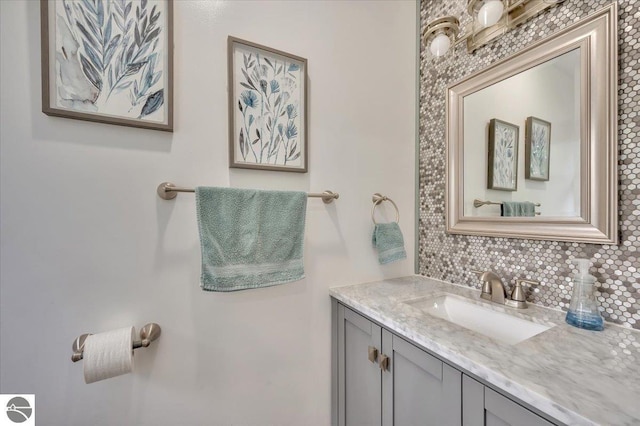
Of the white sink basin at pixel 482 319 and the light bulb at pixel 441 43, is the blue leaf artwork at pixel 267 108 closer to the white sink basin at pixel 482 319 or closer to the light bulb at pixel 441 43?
the light bulb at pixel 441 43

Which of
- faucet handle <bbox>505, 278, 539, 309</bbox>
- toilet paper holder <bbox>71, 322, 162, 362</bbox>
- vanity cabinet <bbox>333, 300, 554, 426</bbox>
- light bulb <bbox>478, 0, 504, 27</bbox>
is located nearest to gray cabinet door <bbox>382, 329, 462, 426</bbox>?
vanity cabinet <bbox>333, 300, 554, 426</bbox>

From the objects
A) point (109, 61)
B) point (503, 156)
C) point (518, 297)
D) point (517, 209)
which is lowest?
point (518, 297)

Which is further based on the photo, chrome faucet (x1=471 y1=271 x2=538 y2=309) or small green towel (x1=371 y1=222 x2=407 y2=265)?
small green towel (x1=371 y1=222 x2=407 y2=265)

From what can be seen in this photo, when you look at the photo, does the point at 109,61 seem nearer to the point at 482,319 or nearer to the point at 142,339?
the point at 142,339

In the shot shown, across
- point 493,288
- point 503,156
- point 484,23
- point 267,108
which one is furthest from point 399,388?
point 484,23

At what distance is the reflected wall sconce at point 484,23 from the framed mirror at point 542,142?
13 cm

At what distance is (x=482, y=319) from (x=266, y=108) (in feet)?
3.96

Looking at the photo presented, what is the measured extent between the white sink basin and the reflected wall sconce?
1.11 metres

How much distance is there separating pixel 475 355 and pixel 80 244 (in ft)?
3.78

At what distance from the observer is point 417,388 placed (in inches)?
28.1

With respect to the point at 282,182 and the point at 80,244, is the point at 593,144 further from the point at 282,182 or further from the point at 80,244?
the point at 80,244

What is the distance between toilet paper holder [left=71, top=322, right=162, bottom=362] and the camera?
68 centimetres

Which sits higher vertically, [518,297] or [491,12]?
[491,12]

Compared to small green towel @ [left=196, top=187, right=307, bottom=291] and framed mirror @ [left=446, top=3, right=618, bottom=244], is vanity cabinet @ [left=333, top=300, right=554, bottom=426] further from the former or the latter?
framed mirror @ [left=446, top=3, right=618, bottom=244]
